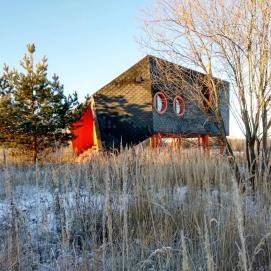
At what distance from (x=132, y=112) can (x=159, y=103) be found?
34.1 inches

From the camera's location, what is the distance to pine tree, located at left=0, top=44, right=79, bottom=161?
9320 millimetres

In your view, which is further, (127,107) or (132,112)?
(127,107)

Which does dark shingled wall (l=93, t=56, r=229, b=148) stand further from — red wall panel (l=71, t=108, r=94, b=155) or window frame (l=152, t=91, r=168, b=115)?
red wall panel (l=71, t=108, r=94, b=155)

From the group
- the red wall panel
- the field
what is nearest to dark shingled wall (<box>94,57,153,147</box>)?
the red wall panel

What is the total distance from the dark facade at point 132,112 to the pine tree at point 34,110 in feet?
3.35

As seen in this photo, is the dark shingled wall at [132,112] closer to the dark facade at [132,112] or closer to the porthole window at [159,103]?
the dark facade at [132,112]

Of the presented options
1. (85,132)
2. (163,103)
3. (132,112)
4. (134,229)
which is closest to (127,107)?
(132,112)

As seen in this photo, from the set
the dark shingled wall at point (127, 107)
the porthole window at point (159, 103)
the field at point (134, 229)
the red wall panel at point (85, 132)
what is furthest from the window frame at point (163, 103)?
the field at point (134, 229)

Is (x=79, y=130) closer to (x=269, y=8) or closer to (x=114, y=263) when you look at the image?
(x=269, y=8)

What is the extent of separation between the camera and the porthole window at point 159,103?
34.7ft

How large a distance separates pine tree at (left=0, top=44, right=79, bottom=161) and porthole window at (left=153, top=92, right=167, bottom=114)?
226 centimetres

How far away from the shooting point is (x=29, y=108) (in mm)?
9570

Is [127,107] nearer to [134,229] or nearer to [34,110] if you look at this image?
[34,110]

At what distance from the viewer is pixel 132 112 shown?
34.5 ft
